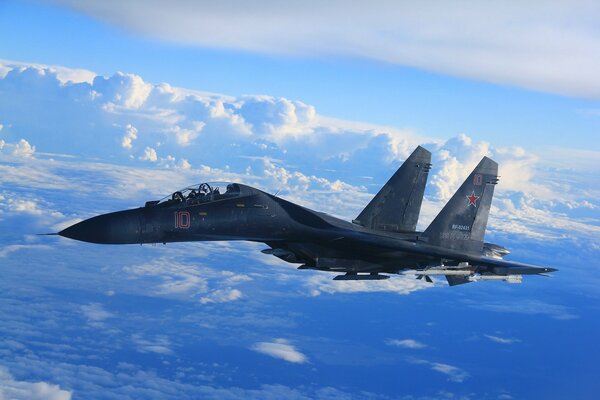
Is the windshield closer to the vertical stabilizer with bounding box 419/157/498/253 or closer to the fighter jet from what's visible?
the fighter jet

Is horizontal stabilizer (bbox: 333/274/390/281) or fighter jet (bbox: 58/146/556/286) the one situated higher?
fighter jet (bbox: 58/146/556/286)

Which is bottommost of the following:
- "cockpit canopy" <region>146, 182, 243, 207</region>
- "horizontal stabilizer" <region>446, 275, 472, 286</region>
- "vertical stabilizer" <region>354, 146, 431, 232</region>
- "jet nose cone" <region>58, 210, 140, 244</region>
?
"jet nose cone" <region>58, 210, 140, 244</region>

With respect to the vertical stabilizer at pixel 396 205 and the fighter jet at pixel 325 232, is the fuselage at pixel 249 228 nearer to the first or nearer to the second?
the fighter jet at pixel 325 232

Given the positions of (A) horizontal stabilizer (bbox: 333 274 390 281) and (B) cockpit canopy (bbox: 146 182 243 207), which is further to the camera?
(A) horizontal stabilizer (bbox: 333 274 390 281)

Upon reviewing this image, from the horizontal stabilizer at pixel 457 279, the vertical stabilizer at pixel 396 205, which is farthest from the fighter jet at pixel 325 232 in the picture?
the vertical stabilizer at pixel 396 205

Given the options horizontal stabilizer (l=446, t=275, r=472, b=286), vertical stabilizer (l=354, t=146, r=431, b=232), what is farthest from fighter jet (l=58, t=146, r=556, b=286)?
vertical stabilizer (l=354, t=146, r=431, b=232)

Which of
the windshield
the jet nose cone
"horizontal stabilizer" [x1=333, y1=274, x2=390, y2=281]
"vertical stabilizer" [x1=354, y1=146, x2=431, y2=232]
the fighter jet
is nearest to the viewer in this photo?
the jet nose cone

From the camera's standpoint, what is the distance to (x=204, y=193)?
80.5ft

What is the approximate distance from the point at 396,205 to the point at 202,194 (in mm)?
11138

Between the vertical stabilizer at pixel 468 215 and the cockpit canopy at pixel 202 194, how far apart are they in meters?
9.50

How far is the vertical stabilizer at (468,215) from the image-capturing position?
1083 inches

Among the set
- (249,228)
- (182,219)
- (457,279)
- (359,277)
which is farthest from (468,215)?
(182,219)

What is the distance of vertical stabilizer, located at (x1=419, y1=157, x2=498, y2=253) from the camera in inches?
1083

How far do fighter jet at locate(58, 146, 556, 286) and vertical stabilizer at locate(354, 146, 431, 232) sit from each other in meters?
0.42
